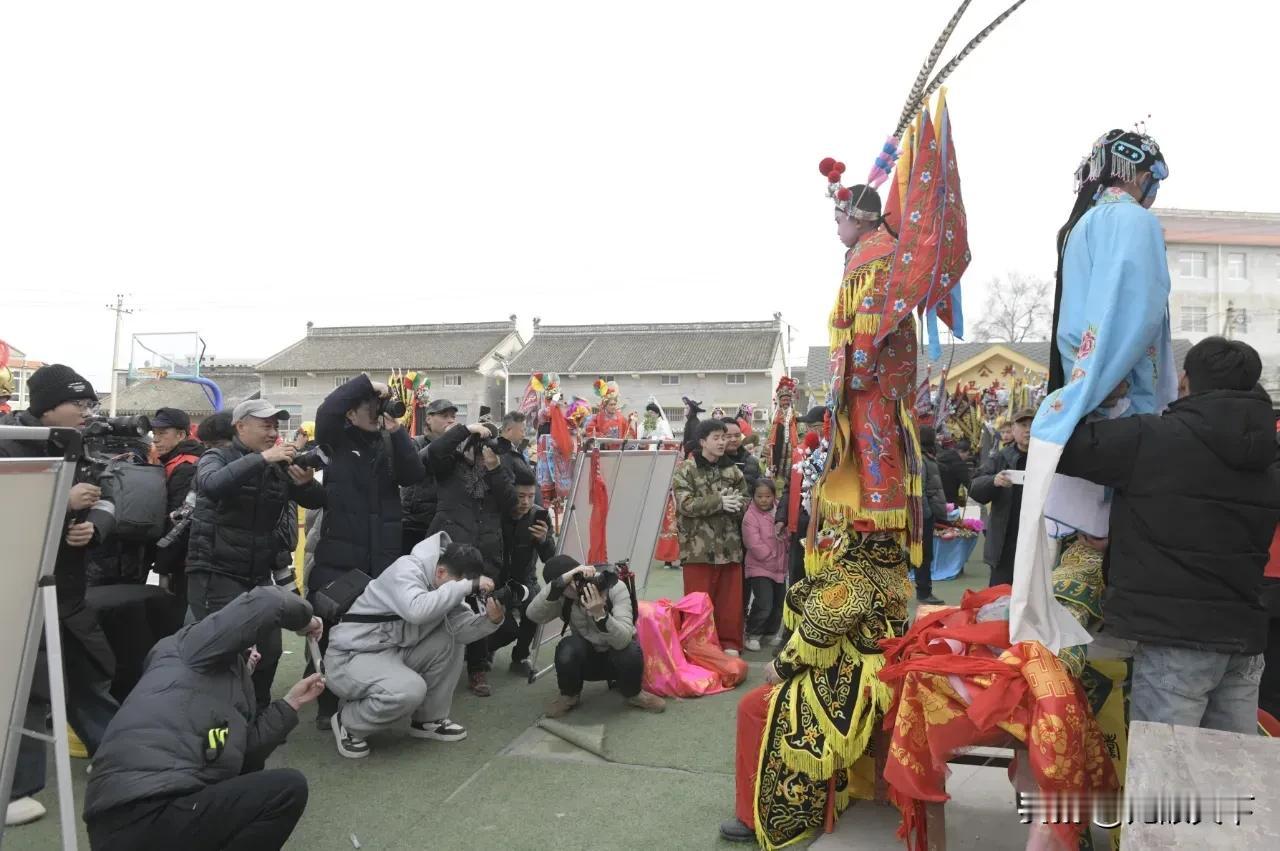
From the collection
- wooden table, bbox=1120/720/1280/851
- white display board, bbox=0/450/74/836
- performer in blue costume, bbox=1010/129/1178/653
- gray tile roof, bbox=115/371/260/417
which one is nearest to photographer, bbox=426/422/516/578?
white display board, bbox=0/450/74/836

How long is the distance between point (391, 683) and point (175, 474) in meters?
1.63

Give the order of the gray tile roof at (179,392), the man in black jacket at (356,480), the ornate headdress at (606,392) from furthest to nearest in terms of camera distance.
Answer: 1. the gray tile roof at (179,392)
2. the ornate headdress at (606,392)
3. the man in black jacket at (356,480)

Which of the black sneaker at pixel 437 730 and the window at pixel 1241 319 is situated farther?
the window at pixel 1241 319

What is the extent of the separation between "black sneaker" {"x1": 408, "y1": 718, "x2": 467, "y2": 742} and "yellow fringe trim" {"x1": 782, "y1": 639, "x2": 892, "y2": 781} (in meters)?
2.07

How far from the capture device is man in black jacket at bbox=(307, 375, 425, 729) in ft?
15.5

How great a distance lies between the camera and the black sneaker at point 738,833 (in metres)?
3.35

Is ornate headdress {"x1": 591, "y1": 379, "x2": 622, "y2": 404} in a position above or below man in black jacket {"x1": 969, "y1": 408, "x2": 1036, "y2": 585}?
above

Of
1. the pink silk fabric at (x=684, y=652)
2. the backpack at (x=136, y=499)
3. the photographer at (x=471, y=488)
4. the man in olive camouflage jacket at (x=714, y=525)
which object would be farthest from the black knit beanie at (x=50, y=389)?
the man in olive camouflage jacket at (x=714, y=525)

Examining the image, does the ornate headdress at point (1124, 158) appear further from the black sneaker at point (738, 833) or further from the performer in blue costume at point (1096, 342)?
the black sneaker at point (738, 833)

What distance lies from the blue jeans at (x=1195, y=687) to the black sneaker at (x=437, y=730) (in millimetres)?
3211

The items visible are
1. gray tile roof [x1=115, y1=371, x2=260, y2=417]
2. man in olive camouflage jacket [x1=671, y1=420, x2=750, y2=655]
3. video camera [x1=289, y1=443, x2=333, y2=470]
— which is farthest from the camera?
gray tile roof [x1=115, y1=371, x2=260, y2=417]

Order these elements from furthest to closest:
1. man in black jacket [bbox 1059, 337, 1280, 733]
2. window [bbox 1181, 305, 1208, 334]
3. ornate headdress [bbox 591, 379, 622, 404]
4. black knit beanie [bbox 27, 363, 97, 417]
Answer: window [bbox 1181, 305, 1208, 334], ornate headdress [bbox 591, 379, 622, 404], black knit beanie [bbox 27, 363, 97, 417], man in black jacket [bbox 1059, 337, 1280, 733]

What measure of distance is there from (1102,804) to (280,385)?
43831mm

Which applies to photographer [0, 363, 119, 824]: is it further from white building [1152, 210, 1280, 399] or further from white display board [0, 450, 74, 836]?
white building [1152, 210, 1280, 399]
